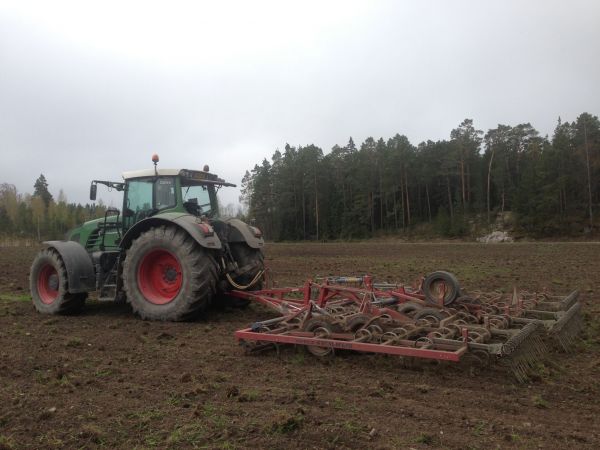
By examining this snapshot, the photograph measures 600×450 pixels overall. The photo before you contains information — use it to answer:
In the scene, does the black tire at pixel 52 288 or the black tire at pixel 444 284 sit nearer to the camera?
the black tire at pixel 444 284

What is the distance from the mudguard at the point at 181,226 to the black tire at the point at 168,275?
12cm

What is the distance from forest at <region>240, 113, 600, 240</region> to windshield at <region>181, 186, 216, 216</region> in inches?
1532

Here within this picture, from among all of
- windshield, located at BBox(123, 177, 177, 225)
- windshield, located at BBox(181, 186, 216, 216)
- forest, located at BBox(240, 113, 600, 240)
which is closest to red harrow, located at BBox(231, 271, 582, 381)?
windshield, located at BBox(181, 186, 216, 216)

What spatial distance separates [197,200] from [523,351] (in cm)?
549

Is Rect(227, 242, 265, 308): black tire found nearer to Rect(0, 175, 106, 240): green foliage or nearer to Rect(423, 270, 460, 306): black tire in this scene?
Rect(423, 270, 460, 306): black tire

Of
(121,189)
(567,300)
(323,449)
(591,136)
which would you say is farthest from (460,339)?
(591,136)

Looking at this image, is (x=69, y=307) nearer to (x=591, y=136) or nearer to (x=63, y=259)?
(x=63, y=259)

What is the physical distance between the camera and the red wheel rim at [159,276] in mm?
7438

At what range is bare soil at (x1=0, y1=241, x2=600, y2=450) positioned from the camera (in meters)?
3.29

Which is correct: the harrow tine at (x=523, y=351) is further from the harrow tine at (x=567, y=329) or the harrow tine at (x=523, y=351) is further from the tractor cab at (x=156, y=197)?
the tractor cab at (x=156, y=197)

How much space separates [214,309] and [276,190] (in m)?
49.2

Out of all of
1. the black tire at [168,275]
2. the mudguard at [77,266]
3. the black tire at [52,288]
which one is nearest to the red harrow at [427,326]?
the black tire at [168,275]

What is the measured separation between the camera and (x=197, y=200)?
27.5ft

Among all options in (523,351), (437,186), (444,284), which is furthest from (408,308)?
(437,186)
